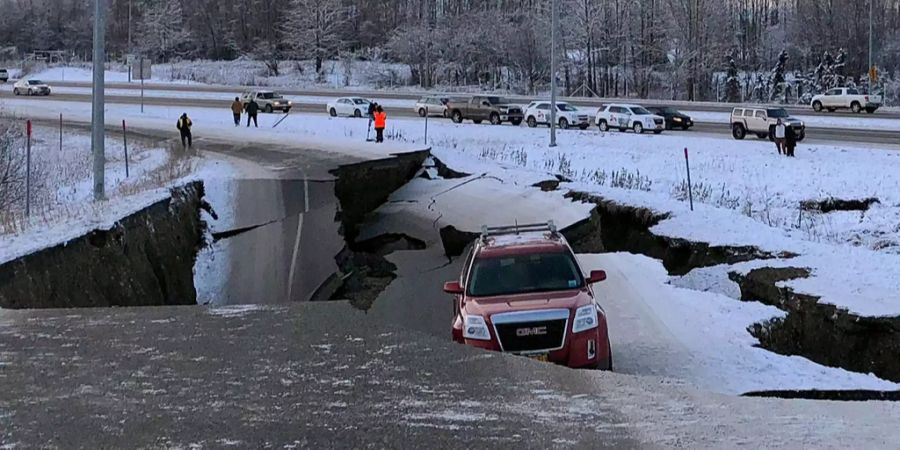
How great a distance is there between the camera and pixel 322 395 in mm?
8211

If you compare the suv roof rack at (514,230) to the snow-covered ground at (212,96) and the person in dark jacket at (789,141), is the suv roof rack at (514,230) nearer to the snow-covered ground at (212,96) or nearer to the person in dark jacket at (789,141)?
the person in dark jacket at (789,141)

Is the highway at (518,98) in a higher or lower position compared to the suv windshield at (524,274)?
higher

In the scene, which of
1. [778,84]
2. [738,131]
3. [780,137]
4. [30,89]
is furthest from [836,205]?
[30,89]

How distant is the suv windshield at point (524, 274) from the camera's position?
11039 millimetres

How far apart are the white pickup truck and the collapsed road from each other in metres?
52.1

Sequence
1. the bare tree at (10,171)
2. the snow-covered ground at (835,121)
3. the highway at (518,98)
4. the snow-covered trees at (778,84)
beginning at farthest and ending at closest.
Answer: the snow-covered trees at (778,84), the highway at (518,98), the snow-covered ground at (835,121), the bare tree at (10,171)

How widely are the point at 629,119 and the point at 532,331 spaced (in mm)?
39000

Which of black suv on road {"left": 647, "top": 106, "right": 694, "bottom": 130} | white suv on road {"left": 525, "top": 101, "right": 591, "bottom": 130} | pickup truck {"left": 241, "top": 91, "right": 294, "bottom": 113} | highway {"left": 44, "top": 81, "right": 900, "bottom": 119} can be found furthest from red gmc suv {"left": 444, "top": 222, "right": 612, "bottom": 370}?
pickup truck {"left": 241, "top": 91, "right": 294, "bottom": 113}

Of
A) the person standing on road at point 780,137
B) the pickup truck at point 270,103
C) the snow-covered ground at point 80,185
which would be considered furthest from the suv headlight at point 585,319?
the pickup truck at point 270,103

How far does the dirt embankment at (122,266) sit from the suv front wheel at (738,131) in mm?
28733

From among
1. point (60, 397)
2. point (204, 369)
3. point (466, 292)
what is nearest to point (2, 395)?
point (60, 397)

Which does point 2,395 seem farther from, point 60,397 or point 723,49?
point 723,49

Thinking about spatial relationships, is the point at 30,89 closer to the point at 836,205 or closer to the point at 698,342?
the point at 836,205

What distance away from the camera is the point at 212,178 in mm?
24922
